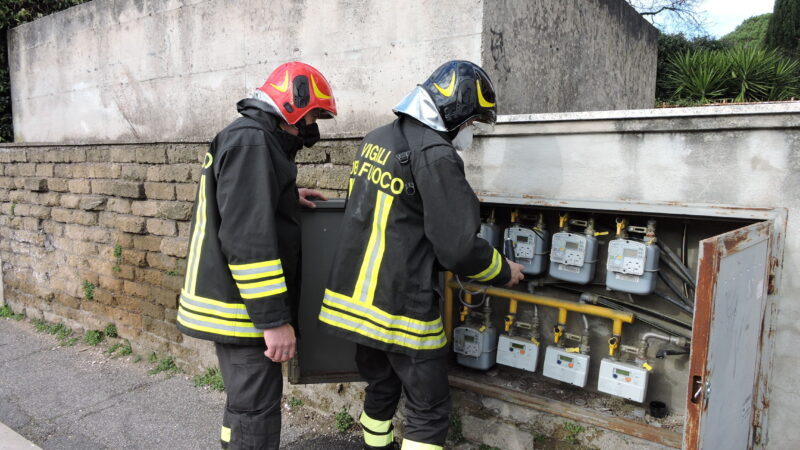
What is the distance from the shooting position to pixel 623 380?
295cm

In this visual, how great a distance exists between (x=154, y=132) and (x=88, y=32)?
1.47 metres

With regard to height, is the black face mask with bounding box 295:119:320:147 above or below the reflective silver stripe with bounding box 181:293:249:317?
above

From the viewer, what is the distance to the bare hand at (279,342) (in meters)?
2.42

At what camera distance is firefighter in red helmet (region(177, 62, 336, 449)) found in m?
2.35

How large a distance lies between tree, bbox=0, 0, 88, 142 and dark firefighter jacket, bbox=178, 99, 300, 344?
18.2ft

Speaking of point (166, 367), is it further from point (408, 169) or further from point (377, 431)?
point (408, 169)

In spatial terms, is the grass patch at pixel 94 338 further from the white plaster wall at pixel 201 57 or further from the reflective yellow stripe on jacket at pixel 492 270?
the reflective yellow stripe on jacket at pixel 492 270

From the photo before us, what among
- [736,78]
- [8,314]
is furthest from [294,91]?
[736,78]

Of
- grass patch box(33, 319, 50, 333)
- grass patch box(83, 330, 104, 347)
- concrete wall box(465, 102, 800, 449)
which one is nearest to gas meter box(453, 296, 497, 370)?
concrete wall box(465, 102, 800, 449)

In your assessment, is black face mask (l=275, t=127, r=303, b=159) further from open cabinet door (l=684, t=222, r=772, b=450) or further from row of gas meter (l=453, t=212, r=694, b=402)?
open cabinet door (l=684, t=222, r=772, b=450)

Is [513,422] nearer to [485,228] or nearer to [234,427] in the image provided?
[485,228]

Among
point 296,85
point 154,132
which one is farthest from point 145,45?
point 296,85

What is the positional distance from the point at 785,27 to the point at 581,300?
16.4m

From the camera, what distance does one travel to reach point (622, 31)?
5.10m
